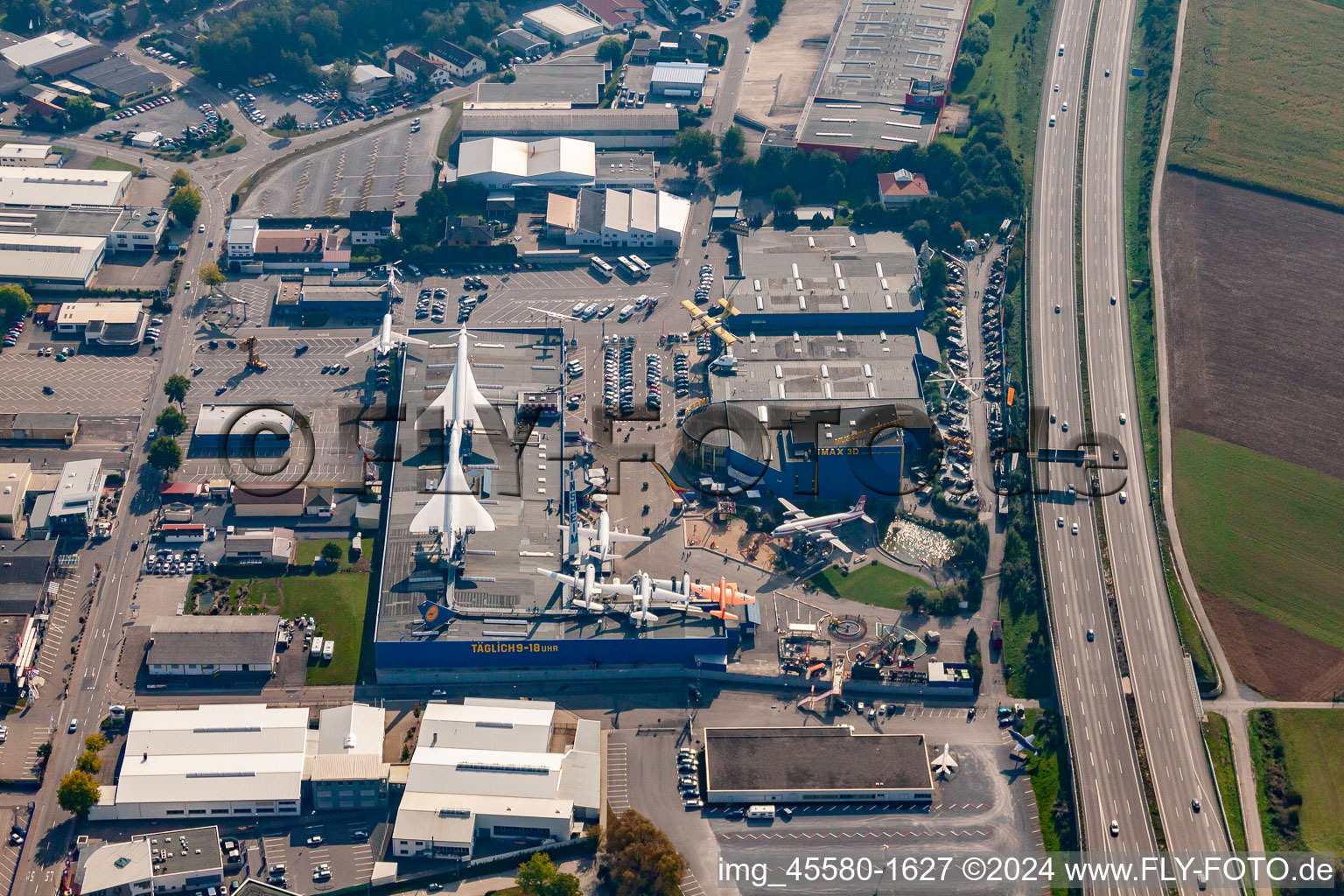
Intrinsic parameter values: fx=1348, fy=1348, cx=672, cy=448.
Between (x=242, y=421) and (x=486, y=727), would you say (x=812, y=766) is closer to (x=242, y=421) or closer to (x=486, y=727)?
(x=486, y=727)

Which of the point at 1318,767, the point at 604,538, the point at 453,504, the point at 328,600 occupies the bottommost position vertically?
the point at 1318,767

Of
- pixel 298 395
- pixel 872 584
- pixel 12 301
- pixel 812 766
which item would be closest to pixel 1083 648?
pixel 872 584

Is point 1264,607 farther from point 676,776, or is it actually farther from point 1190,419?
point 676,776

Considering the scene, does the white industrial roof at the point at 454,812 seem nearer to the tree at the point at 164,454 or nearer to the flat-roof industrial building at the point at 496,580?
the flat-roof industrial building at the point at 496,580

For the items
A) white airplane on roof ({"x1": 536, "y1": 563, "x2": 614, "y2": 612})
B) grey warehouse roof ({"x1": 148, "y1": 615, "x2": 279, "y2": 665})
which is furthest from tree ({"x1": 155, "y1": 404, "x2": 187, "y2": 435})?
white airplane on roof ({"x1": 536, "y1": 563, "x2": 614, "y2": 612})

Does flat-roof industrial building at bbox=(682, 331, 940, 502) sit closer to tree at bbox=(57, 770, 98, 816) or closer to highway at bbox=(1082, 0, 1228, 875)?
highway at bbox=(1082, 0, 1228, 875)

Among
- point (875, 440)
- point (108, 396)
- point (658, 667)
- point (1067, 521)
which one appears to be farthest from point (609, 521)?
point (108, 396)
